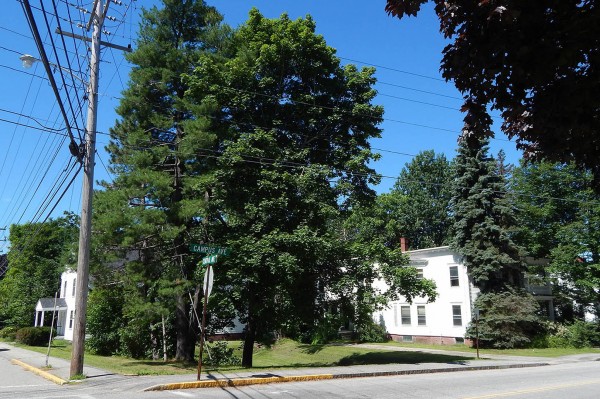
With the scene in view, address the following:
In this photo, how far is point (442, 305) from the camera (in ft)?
126

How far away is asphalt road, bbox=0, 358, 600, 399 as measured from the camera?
38.1ft

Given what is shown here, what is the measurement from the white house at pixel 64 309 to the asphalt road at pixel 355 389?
100ft

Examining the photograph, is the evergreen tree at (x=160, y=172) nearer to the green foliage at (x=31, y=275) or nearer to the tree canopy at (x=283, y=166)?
the tree canopy at (x=283, y=166)

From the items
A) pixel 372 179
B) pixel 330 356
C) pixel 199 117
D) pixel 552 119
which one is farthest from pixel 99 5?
pixel 330 356

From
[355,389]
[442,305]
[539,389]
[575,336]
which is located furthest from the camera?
[442,305]

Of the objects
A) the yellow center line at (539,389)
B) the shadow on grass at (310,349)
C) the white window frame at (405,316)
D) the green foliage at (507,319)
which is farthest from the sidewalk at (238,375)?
the white window frame at (405,316)

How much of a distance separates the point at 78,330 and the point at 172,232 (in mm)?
5128

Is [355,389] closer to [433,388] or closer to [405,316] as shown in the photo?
[433,388]

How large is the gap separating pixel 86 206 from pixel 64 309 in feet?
131

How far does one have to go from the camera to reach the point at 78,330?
568 inches

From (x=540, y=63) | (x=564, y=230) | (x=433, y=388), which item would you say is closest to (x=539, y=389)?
(x=433, y=388)

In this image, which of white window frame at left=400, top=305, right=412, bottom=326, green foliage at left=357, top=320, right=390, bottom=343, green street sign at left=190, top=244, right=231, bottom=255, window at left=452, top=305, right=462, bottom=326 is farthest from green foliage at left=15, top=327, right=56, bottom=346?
window at left=452, top=305, right=462, bottom=326

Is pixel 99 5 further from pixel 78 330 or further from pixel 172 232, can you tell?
pixel 78 330

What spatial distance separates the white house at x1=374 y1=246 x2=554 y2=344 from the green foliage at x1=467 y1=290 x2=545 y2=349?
2760 mm
